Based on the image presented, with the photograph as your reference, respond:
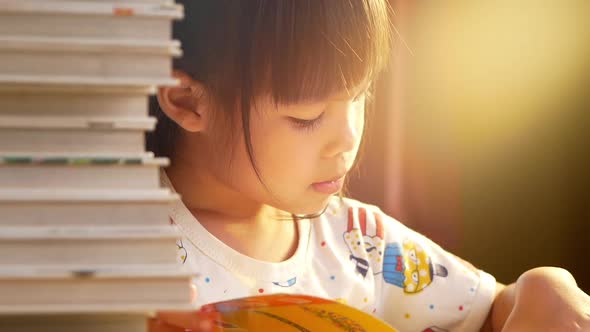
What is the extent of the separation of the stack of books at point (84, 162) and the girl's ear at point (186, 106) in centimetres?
48

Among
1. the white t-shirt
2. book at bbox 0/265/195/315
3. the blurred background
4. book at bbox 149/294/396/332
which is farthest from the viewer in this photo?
the blurred background

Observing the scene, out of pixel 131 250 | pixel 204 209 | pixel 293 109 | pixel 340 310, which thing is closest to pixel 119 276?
pixel 131 250

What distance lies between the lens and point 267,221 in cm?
101

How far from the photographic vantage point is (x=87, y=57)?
415 millimetres

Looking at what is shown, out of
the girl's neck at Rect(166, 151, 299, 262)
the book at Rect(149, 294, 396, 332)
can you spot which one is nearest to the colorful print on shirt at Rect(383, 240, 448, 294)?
the girl's neck at Rect(166, 151, 299, 262)

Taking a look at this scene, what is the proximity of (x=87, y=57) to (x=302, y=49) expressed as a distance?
449 millimetres

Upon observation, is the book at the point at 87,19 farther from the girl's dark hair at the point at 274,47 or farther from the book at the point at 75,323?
the girl's dark hair at the point at 274,47

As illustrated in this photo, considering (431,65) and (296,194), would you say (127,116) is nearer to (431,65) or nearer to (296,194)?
(296,194)

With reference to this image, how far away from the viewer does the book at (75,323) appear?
0.43m

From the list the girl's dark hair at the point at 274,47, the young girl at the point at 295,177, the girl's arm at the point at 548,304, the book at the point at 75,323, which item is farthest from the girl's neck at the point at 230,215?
the book at the point at 75,323

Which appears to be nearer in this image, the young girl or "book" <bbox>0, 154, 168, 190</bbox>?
"book" <bbox>0, 154, 168, 190</bbox>

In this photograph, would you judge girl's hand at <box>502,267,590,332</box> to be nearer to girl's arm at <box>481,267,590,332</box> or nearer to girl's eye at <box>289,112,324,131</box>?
girl's arm at <box>481,267,590,332</box>

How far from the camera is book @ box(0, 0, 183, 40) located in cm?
41

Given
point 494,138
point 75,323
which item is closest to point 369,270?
point 494,138
